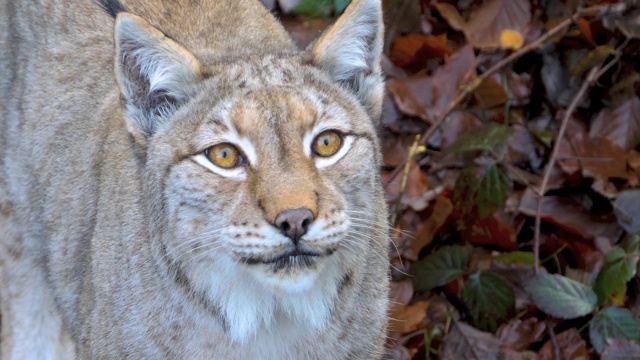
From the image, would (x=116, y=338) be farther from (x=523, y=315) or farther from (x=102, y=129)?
(x=523, y=315)

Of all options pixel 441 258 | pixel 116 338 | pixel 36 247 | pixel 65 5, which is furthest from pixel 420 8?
pixel 116 338

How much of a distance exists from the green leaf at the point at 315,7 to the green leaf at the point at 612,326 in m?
2.06

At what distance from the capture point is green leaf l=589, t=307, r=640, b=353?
4.57 meters

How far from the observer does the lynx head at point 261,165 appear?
3.34m

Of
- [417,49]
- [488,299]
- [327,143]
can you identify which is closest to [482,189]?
[488,299]

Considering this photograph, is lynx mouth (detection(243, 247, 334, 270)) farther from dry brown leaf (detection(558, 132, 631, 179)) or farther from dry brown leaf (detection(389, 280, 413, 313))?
dry brown leaf (detection(558, 132, 631, 179))

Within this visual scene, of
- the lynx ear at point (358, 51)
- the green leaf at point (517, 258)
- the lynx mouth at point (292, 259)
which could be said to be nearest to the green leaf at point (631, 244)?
the green leaf at point (517, 258)

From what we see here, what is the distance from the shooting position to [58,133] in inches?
192

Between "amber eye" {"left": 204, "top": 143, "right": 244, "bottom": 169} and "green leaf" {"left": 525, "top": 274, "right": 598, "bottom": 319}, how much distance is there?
171cm

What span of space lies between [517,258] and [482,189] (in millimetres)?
357

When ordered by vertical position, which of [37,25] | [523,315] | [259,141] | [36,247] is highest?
[37,25]

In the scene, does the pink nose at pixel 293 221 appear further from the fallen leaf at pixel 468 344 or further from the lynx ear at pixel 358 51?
the fallen leaf at pixel 468 344

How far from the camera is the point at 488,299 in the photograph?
4875 millimetres

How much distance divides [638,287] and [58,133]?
264 cm
